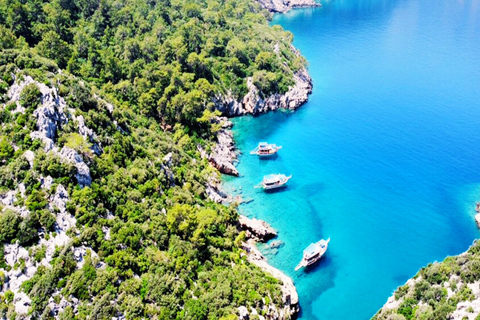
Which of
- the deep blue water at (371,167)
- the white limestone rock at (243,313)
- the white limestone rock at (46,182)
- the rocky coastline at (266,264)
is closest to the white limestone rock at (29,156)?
the white limestone rock at (46,182)

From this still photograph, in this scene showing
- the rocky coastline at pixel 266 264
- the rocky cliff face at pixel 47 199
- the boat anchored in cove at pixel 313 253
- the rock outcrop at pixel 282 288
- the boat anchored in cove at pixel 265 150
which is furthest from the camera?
the boat anchored in cove at pixel 265 150

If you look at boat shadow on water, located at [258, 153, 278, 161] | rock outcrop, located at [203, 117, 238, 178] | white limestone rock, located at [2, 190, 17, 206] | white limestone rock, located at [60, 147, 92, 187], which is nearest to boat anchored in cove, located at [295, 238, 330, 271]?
rock outcrop, located at [203, 117, 238, 178]

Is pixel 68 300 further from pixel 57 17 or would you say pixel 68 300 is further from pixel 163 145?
pixel 57 17

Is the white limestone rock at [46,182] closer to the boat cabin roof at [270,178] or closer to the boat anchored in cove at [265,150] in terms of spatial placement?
the boat cabin roof at [270,178]

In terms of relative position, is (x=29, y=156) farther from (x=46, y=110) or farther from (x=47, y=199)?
(x=46, y=110)

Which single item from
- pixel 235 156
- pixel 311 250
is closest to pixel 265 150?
pixel 235 156

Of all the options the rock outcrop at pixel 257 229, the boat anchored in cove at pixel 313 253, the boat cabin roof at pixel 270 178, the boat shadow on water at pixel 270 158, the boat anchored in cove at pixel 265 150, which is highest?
the boat anchored in cove at pixel 265 150

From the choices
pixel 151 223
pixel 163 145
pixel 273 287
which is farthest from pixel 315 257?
pixel 163 145

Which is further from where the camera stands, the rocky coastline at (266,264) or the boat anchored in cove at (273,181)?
the boat anchored in cove at (273,181)
